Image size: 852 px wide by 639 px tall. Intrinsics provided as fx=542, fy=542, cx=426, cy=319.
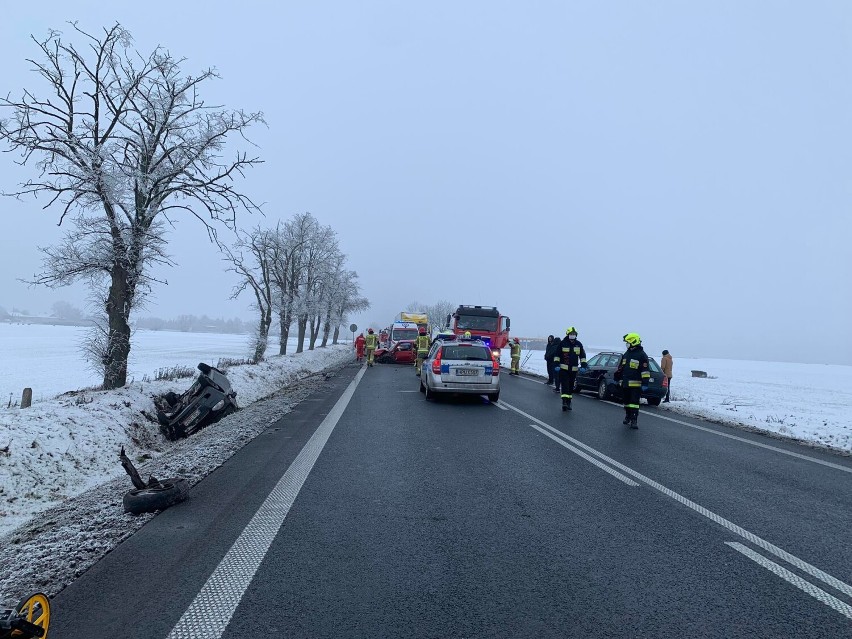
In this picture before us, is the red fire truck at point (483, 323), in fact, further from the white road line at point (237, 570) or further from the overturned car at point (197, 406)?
the white road line at point (237, 570)

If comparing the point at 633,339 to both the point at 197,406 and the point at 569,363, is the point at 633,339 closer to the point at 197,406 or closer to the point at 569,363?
the point at 569,363

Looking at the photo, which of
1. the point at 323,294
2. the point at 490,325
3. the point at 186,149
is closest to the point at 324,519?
the point at 186,149

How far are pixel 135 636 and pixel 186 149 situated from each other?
12.6 m

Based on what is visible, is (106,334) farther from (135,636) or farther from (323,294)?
(323,294)

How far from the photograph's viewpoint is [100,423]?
9734 millimetres

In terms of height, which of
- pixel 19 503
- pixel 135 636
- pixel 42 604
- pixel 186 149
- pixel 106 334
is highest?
pixel 186 149

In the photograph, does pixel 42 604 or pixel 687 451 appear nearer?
pixel 42 604

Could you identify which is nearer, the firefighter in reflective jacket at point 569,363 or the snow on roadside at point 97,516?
the snow on roadside at point 97,516

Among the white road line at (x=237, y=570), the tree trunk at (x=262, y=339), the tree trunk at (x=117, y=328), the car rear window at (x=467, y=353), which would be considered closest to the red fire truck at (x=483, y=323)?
the tree trunk at (x=262, y=339)

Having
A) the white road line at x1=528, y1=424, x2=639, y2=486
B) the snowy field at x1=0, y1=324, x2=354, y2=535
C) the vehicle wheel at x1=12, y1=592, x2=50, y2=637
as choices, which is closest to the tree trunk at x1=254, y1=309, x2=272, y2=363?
the snowy field at x1=0, y1=324, x2=354, y2=535

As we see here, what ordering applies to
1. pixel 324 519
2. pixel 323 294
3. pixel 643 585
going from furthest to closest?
pixel 323 294
pixel 324 519
pixel 643 585

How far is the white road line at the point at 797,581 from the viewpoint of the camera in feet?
11.2

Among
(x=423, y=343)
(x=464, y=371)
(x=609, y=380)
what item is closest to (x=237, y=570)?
(x=464, y=371)

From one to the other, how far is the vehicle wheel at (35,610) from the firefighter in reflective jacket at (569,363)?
11821 millimetres
